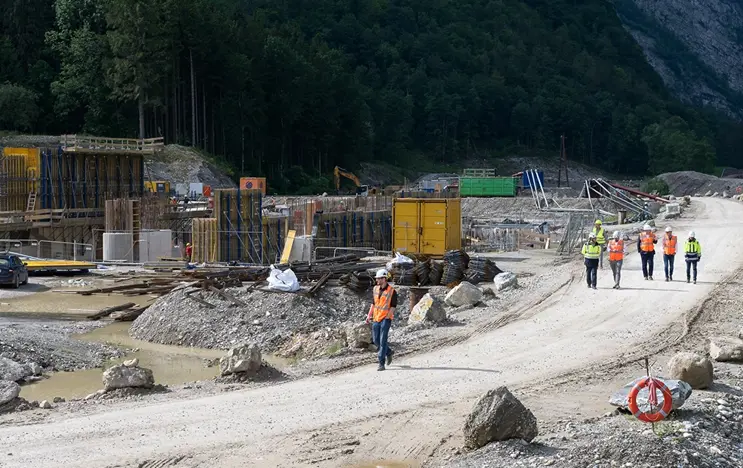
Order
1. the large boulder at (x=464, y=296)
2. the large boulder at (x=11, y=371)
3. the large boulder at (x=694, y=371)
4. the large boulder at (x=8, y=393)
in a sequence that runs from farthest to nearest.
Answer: the large boulder at (x=464, y=296) → the large boulder at (x=11, y=371) → the large boulder at (x=8, y=393) → the large boulder at (x=694, y=371)

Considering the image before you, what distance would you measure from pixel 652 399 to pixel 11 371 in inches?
467

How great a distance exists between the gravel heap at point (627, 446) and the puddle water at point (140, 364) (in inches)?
344

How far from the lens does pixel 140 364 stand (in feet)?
70.7

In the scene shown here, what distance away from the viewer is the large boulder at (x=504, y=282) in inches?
1062

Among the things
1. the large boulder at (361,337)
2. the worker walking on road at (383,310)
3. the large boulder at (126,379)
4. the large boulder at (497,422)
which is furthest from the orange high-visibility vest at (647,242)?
the large boulder at (497,422)

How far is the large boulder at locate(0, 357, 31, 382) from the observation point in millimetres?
18339

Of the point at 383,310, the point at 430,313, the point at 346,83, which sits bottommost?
the point at 430,313

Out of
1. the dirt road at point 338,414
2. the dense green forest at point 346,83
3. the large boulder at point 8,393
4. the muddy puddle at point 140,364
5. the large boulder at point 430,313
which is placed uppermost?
the dense green forest at point 346,83

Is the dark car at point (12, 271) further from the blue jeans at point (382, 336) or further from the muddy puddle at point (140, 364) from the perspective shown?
the blue jeans at point (382, 336)

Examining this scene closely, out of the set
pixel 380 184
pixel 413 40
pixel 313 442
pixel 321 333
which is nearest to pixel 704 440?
pixel 313 442

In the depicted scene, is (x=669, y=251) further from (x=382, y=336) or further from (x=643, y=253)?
(x=382, y=336)

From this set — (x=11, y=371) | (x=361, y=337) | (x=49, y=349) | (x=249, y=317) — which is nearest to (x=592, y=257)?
(x=361, y=337)

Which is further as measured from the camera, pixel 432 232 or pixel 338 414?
pixel 432 232

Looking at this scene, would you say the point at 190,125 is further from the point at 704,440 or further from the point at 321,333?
the point at 704,440
